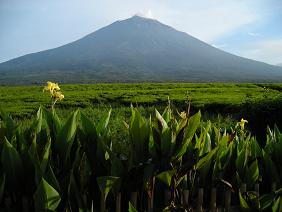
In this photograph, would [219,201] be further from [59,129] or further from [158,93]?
[158,93]

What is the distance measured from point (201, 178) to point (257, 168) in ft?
1.36

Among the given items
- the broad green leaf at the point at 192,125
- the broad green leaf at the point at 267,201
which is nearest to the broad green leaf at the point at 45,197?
the broad green leaf at the point at 192,125

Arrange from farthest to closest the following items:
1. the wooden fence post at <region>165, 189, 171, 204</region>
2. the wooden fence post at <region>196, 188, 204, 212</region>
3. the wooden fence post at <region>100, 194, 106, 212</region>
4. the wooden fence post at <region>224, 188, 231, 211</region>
Answer: the wooden fence post at <region>224, 188, 231, 211</region> → the wooden fence post at <region>196, 188, 204, 212</region> → the wooden fence post at <region>165, 189, 171, 204</region> → the wooden fence post at <region>100, 194, 106, 212</region>

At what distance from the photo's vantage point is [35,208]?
2.64 meters

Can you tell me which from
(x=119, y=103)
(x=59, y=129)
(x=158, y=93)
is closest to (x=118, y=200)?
(x=59, y=129)

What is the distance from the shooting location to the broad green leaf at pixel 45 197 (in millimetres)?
2561

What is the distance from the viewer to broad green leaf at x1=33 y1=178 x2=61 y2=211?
2561 millimetres

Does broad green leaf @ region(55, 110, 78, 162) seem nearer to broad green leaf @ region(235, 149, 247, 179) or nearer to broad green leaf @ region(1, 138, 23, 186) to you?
broad green leaf @ region(1, 138, 23, 186)

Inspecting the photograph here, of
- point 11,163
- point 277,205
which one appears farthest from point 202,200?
point 11,163

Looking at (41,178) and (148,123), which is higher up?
(148,123)

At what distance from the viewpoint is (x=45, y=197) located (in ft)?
8.48

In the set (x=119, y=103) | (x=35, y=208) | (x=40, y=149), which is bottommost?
(x=119, y=103)

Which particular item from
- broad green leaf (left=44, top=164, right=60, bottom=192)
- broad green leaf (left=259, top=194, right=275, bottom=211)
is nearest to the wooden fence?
broad green leaf (left=44, top=164, right=60, bottom=192)

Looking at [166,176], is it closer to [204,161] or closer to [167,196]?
[167,196]
